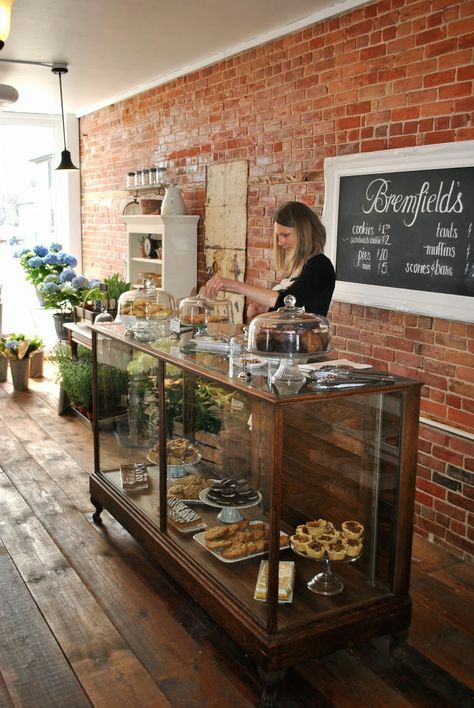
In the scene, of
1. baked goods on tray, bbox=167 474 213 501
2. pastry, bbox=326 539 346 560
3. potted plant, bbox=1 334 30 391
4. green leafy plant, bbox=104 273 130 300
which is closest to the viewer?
pastry, bbox=326 539 346 560

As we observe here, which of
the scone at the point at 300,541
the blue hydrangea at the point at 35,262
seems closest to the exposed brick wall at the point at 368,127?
the scone at the point at 300,541

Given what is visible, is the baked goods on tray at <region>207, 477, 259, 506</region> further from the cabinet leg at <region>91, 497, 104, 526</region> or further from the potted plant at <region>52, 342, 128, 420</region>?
the potted plant at <region>52, 342, 128, 420</region>

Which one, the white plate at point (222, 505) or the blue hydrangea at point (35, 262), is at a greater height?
the blue hydrangea at point (35, 262)

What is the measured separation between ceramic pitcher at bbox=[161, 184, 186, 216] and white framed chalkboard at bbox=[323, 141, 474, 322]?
1899 millimetres

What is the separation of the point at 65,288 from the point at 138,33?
7.62 feet

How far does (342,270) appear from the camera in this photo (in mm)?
3924

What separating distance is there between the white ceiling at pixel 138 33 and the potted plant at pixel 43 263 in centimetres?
160

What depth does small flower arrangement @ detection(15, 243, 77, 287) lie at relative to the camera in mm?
6305

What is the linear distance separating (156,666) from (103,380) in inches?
62.1

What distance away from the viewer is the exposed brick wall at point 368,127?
3.22 metres

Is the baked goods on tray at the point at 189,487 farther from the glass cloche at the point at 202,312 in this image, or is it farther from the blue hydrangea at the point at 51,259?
the blue hydrangea at the point at 51,259

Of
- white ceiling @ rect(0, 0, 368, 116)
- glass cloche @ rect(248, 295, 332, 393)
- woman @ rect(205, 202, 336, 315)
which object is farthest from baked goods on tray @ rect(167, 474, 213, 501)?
white ceiling @ rect(0, 0, 368, 116)

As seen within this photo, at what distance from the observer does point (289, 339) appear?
84.3 inches

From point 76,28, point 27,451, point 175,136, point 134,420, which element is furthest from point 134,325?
point 175,136
